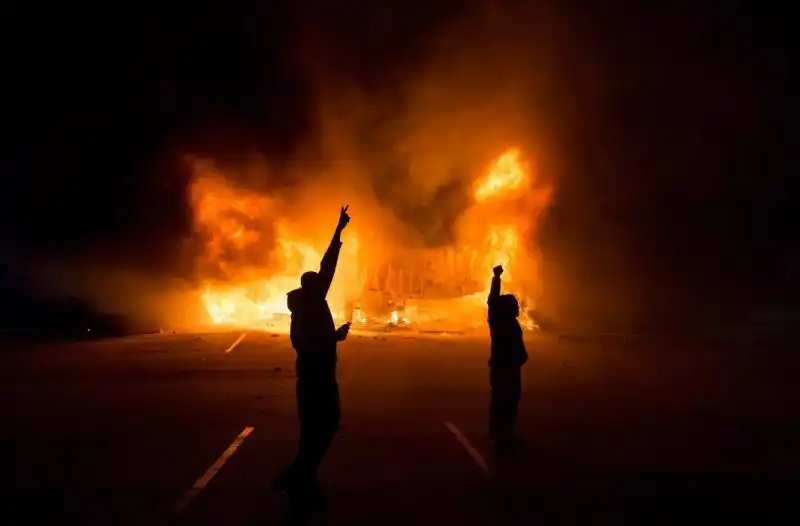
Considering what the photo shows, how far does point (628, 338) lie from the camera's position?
3017 cm

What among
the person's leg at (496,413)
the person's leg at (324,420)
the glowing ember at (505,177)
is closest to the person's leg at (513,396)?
the person's leg at (496,413)

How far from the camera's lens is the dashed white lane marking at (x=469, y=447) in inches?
316

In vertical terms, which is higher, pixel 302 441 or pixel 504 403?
pixel 504 403

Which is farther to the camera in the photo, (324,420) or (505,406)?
(505,406)

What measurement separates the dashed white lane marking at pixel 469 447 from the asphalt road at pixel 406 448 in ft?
0.10

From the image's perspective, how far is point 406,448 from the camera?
902cm

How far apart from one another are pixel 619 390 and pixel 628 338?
51.2 feet

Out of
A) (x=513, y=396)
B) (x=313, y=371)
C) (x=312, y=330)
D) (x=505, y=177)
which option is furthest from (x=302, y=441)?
(x=505, y=177)

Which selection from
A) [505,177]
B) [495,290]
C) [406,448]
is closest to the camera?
[406,448]

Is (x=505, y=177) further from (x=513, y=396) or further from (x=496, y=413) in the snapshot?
(x=496, y=413)

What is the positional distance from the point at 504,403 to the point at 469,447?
0.76m

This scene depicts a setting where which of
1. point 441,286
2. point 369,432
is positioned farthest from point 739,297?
point 369,432

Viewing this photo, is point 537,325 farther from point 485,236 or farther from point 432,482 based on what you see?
point 432,482

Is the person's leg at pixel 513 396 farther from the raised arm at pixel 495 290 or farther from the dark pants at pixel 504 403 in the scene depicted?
the raised arm at pixel 495 290
